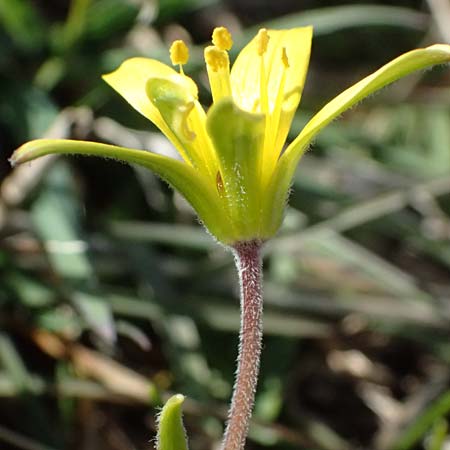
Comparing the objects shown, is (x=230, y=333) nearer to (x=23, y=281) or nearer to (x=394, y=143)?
(x=23, y=281)

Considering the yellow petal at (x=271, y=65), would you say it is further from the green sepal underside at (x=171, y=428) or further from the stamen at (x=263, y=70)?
the green sepal underside at (x=171, y=428)

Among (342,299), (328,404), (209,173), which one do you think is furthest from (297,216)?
(209,173)

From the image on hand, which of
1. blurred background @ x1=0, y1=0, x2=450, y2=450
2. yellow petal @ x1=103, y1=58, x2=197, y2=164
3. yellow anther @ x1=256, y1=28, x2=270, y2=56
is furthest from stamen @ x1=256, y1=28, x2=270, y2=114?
blurred background @ x1=0, y1=0, x2=450, y2=450

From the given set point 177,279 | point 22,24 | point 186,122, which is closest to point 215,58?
point 186,122

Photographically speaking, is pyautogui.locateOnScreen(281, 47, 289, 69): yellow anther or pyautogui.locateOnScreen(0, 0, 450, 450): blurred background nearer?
pyautogui.locateOnScreen(281, 47, 289, 69): yellow anther

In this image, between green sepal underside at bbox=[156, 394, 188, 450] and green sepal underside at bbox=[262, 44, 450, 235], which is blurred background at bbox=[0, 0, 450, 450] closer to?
green sepal underside at bbox=[156, 394, 188, 450]

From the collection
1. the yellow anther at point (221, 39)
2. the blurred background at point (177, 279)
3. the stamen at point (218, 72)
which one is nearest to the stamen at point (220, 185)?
the stamen at point (218, 72)
